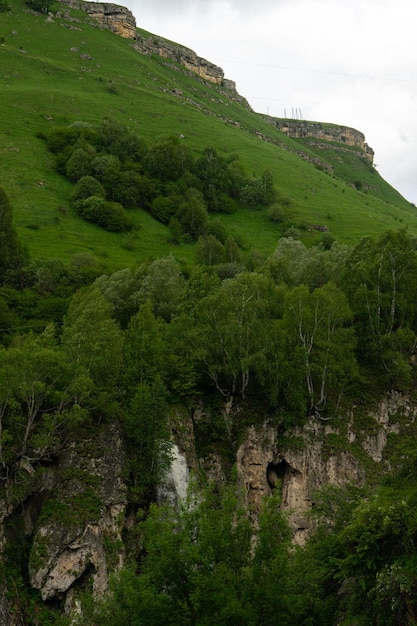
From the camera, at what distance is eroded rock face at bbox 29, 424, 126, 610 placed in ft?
109

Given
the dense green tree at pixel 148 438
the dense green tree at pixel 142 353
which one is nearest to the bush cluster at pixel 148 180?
the dense green tree at pixel 142 353

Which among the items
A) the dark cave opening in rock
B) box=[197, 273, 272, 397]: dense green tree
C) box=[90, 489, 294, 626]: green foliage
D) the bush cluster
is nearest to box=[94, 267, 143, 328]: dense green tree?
box=[197, 273, 272, 397]: dense green tree

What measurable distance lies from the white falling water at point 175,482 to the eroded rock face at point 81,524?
11.2 ft

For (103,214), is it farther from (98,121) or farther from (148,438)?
(148,438)

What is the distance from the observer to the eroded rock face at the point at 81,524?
33219mm

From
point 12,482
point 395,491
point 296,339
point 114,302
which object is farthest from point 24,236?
point 395,491

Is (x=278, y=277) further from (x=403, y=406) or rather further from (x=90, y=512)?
(x=90, y=512)

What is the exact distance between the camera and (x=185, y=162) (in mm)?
123688

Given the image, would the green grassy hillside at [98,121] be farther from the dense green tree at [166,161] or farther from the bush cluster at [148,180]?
the dense green tree at [166,161]

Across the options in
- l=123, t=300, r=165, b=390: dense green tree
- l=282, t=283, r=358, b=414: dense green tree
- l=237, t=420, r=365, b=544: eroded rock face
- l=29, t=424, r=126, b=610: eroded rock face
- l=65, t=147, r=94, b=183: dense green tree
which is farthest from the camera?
l=65, t=147, r=94, b=183: dense green tree

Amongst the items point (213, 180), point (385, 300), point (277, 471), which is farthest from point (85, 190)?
point (277, 471)

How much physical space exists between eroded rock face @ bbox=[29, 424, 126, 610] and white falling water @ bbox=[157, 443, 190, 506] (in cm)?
340

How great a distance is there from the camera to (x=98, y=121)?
13675 centimetres

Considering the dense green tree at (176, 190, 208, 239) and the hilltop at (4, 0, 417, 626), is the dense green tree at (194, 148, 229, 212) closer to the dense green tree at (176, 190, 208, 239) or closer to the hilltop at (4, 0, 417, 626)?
the dense green tree at (176, 190, 208, 239)
